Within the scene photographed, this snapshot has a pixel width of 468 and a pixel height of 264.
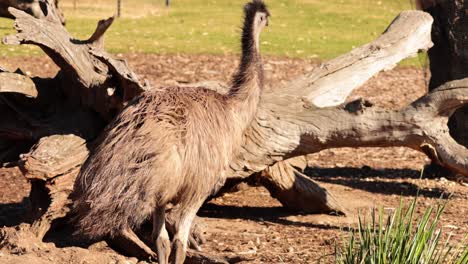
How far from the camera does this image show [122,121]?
22.8 feet

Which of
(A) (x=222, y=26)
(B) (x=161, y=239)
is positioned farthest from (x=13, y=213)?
(A) (x=222, y=26)

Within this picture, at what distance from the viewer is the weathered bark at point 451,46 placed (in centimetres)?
1069

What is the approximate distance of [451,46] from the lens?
10773 mm

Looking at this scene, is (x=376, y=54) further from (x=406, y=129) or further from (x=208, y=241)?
(x=208, y=241)

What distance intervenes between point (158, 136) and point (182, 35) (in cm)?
1793

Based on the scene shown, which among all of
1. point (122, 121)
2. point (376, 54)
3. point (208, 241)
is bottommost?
point (208, 241)

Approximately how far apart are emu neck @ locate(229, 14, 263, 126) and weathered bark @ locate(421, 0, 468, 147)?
3.37 metres

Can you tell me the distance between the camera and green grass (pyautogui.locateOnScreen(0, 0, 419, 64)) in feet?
72.2

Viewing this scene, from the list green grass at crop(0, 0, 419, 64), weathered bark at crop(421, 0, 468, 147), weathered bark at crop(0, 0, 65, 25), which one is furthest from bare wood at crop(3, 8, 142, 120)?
green grass at crop(0, 0, 419, 64)

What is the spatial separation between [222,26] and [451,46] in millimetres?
16680

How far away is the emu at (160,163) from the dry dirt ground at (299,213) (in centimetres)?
50

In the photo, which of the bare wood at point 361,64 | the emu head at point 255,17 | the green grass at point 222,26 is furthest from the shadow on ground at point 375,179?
the green grass at point 222,26

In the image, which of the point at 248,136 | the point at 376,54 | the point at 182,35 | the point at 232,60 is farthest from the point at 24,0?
the point at 182,35

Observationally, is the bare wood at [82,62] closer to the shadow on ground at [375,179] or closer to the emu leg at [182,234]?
the emu leg at [182,234]
